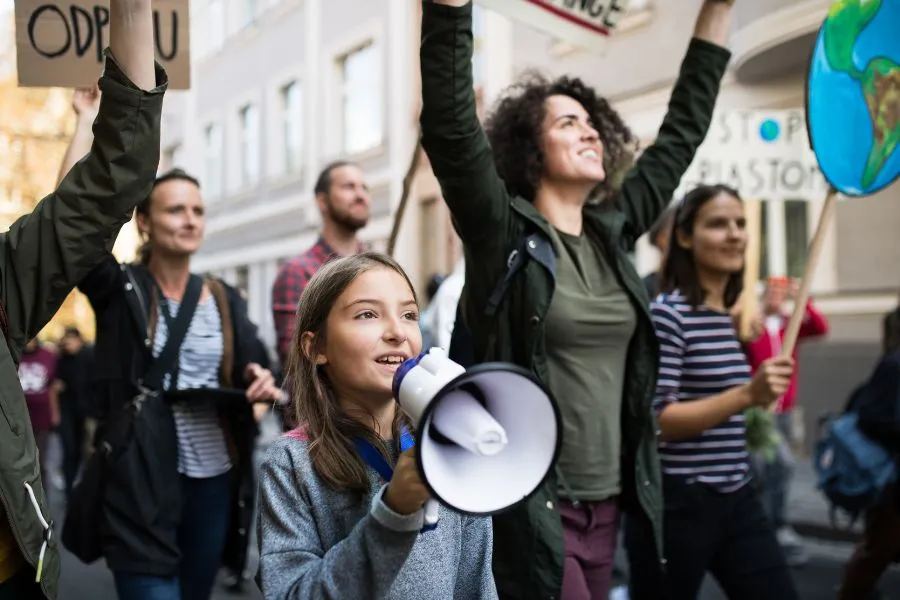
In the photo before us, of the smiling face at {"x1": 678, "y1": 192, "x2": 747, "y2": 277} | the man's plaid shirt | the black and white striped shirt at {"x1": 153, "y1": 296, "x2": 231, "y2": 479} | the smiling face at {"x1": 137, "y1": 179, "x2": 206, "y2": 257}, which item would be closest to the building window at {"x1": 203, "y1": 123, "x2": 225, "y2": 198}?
the man's plaid shirt

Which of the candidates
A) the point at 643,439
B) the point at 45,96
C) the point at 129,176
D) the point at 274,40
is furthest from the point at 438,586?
the point at 274,40

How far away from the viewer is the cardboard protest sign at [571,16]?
3.31 m

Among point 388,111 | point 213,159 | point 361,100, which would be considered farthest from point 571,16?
point 213,159

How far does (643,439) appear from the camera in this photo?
2.80 meters

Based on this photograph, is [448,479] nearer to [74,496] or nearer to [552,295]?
[552,295]

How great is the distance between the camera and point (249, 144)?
24.9 m

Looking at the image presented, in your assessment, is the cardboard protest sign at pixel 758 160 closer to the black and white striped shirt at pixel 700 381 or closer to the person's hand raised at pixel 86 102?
the black and white striped shirt at pixel 700 381

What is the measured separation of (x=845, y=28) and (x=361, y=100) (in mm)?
16811

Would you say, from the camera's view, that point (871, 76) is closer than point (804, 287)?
No

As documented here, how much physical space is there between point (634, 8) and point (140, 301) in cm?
1108

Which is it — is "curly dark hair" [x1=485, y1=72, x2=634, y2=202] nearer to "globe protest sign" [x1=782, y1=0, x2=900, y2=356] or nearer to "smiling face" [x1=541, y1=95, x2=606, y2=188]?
"smiling face" [x1=541, y1=95, x2=606, y2=188]

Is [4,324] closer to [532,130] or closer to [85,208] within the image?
[85,208]

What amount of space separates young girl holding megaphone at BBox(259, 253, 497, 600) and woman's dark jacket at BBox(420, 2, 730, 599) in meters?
0.51

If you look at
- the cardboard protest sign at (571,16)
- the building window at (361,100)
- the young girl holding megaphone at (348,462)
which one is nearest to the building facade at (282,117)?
the building window at (361,100)
